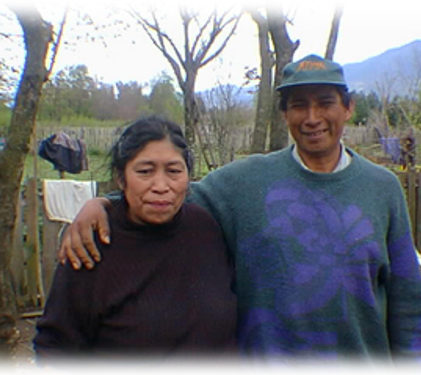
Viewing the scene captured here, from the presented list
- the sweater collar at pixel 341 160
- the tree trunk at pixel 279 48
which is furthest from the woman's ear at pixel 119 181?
the tree trunk at pixel 279 48

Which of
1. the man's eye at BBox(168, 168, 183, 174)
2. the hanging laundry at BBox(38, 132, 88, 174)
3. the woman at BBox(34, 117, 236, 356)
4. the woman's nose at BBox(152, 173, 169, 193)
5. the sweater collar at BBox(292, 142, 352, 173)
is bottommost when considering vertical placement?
the woman at BBox(34, 117, 236, 356)

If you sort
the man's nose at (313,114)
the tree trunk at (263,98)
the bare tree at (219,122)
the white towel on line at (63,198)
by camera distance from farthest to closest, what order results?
the bare tree at (219,122), the tree trunk at (263,98), the white towel on line at (63,198), the man's nose at (313,114)

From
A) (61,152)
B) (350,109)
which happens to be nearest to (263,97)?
(61,152)

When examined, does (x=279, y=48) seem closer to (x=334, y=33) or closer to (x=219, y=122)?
(x=334, y=33)

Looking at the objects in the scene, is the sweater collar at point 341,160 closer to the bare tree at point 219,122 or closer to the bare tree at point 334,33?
the bare tree at point 334,33

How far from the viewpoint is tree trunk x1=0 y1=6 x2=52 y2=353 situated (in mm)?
3420

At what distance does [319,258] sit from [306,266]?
5cm

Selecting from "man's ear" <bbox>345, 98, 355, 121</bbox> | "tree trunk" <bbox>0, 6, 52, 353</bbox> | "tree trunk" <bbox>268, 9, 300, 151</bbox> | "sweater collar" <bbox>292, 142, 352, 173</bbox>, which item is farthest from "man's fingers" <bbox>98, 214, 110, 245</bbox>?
"tree trunk" <bbox>268, 9, 300, 151</bbox>

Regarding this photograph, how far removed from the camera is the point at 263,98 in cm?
720

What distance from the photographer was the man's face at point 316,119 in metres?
1.71

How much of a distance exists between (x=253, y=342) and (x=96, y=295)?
0.58 meters

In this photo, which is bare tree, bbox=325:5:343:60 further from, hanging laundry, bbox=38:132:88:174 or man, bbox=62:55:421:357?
hanging laundry, bbox=38:132:88:174

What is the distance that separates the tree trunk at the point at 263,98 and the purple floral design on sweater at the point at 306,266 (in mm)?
4796

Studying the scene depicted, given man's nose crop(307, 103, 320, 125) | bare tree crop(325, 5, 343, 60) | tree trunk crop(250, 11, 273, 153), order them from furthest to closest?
tree trunk crop(250, 11, 273, 153) < bare tree crop(325, 5, 343, 60) < man's nose crop(307, 103, 320, 125)
